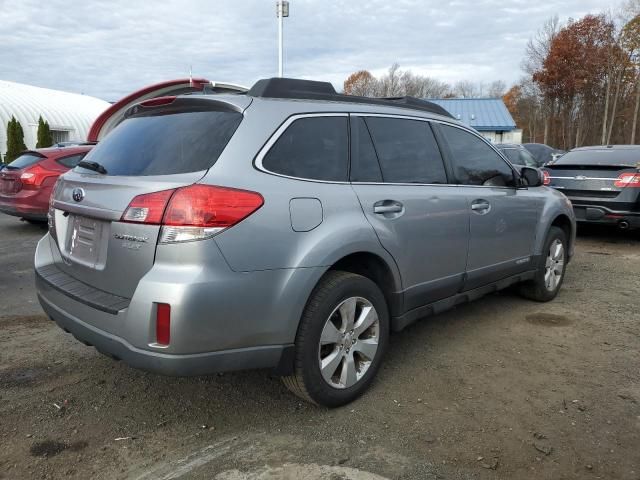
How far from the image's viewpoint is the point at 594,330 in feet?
14.7

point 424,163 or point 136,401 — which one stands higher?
point 424,163

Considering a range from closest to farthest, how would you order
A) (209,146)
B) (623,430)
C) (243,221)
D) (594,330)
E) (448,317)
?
(243,221), (209,146), (623,430), (594,330), (448,317)

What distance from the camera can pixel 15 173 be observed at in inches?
345

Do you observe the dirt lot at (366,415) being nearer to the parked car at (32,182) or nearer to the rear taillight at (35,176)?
the parked car at (32,182)

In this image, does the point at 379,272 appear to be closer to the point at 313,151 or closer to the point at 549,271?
the point at 313,151

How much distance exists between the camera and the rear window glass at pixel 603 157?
831cm

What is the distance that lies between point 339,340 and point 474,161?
6.74 feet

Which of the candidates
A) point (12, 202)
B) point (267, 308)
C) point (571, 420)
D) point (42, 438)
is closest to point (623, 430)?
point (571, 420)

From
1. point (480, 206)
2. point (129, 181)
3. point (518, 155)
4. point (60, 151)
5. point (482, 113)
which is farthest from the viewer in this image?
point (482, 113)

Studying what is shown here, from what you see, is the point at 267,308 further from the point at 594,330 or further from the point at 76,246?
the point at 594,330

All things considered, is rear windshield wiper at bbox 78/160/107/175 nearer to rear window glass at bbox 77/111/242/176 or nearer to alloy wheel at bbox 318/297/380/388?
rear window glass at bbox 77/111/242/176

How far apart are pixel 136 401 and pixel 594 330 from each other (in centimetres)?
366

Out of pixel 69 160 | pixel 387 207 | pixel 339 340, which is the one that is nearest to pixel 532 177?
pixel 387 207

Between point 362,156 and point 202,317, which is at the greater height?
point 362,156
